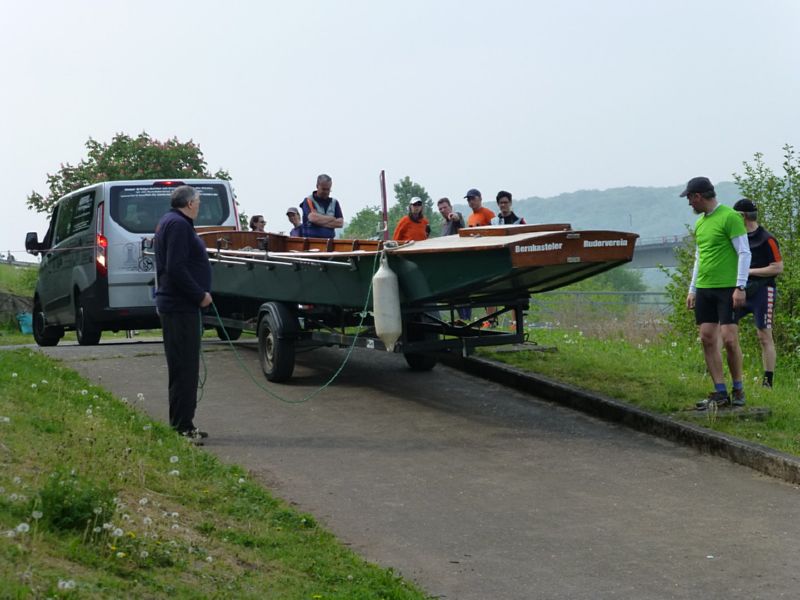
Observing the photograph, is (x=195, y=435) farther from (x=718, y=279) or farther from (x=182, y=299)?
(x=718, y=279)

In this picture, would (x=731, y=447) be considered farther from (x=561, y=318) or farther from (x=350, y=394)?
(x=561, y=318)

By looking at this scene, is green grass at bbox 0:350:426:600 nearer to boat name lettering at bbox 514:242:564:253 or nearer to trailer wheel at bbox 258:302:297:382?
boat name lettering at bbox 514:242:564:253

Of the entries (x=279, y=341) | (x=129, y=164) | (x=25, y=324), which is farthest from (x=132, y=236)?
(x=129, y=164)

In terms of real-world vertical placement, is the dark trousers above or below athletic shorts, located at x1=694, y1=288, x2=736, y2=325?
below

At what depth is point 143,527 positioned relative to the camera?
5.64 metres

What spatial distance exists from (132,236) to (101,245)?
16.3 inches

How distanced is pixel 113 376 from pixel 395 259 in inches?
152

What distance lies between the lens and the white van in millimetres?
15391

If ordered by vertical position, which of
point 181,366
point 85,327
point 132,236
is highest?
point 132,236

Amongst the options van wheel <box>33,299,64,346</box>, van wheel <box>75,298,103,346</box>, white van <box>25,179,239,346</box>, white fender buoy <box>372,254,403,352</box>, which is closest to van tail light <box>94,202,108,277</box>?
white van <box>25,179,239,346</box>

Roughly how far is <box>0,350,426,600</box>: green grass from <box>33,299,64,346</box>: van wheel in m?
10.6

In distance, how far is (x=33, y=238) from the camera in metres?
17.8

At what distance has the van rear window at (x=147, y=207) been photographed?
15469mm

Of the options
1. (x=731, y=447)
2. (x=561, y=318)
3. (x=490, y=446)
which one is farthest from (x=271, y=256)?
(x=561, y=318)
